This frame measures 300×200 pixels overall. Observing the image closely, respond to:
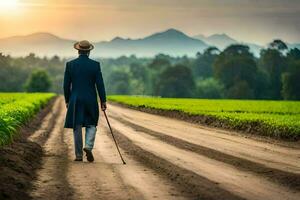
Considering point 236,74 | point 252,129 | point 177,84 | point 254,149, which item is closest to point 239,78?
point 236,74

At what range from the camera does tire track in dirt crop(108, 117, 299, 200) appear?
330 inches

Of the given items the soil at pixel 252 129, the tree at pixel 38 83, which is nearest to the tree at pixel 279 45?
the tree at pixel 38 83

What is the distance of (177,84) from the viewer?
143m

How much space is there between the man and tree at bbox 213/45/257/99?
10908 centimetres

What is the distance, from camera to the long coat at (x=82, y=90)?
12.9 m

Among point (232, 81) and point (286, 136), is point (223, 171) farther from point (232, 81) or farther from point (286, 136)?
point (232, 81)

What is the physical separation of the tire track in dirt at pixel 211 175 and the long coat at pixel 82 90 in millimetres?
1627

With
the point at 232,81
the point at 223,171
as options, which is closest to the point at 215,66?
the point at 232,81

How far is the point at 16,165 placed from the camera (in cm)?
1085

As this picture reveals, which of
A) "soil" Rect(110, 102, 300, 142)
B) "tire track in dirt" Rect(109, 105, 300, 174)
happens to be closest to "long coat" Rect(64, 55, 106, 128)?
"tire track in dirt" Rect(109, 105, 300, 174)

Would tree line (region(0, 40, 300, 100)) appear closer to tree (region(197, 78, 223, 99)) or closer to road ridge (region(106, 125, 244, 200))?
tree (region(197, 78, 223, 99))

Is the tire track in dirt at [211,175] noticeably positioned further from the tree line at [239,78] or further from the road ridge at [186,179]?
the tree line at [239,78]

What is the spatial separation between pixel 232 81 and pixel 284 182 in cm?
12718

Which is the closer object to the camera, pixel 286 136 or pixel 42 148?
pixel 42 148
